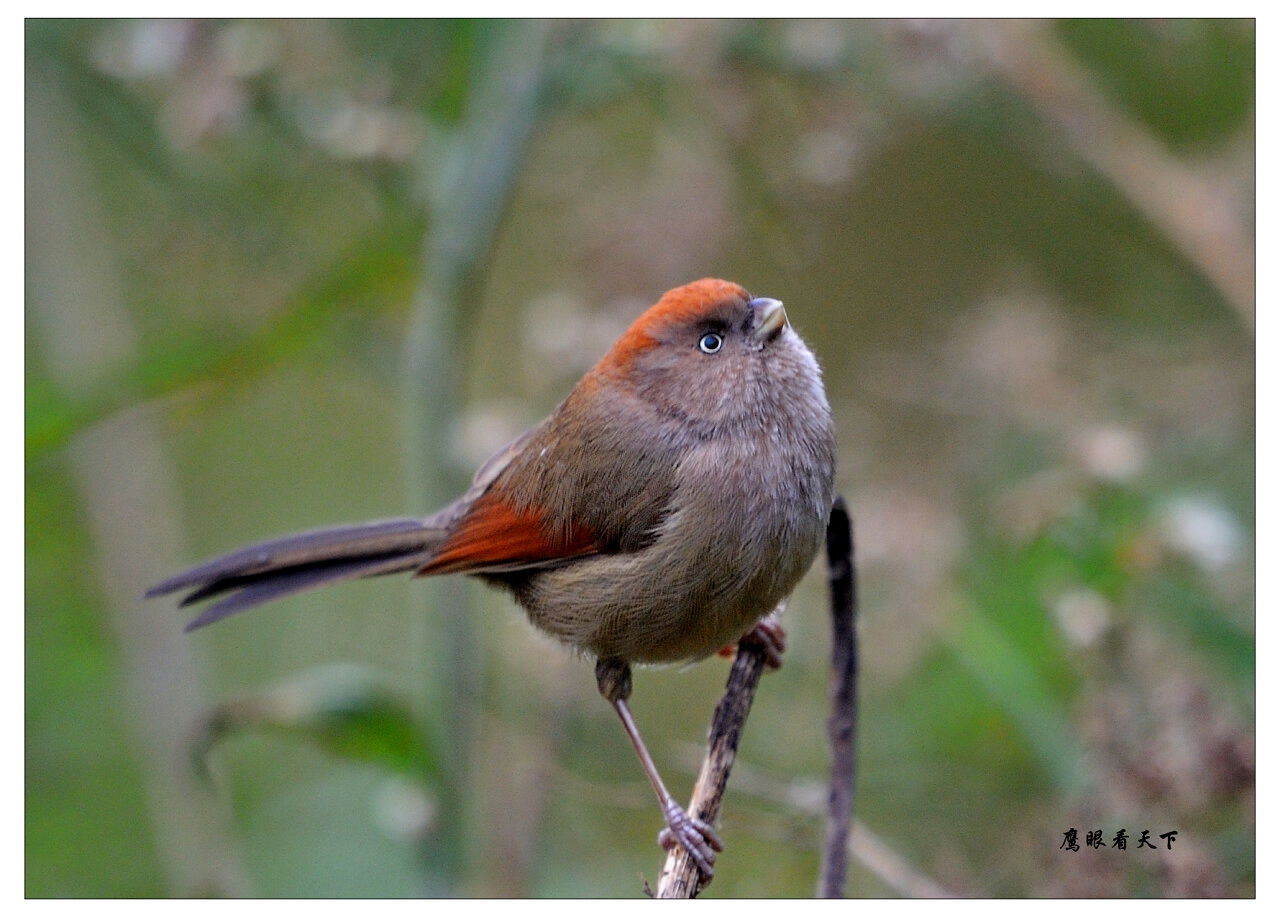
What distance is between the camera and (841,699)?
2588 millimetres

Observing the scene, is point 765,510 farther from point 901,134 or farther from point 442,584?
point 901,134

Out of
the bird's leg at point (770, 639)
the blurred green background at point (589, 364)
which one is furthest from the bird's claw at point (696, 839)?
the bird's leg at point (770, 639)

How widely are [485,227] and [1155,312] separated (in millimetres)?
2825

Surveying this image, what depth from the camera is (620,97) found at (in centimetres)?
365

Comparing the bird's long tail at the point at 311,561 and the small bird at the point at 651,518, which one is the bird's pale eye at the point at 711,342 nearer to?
the small bird at the point at 651,518

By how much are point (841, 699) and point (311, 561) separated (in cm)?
148

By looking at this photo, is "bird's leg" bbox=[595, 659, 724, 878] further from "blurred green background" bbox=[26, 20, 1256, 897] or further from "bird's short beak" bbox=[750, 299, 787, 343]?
"bird's short beak" bbox=[750, 299, 787, 343]

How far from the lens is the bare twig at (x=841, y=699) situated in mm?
2447

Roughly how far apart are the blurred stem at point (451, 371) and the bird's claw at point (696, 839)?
777 mm

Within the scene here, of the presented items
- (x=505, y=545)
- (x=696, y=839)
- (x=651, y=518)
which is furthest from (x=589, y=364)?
(x=696, y=839)

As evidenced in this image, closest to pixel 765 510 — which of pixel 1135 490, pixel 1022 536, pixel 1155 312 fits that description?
pixel 1022 536

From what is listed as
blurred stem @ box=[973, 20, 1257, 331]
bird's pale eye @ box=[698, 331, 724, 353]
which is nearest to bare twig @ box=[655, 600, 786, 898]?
bird's pale eye @ box=[698, 331, 724, 353]

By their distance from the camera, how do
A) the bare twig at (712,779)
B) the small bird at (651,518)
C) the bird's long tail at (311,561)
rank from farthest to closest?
the bird's long tail at (311,561)
the small bird at (651,518)
the bare twig at (712,779)

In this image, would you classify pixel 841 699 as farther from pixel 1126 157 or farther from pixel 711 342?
pixel 1126 157
